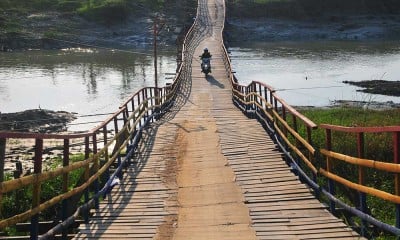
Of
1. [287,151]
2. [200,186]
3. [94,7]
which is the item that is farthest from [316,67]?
[200,186]

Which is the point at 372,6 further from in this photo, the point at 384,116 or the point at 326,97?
the point at 384,116

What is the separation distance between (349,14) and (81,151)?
64214mm

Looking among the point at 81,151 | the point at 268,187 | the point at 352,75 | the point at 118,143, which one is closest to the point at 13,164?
the point at 81,151

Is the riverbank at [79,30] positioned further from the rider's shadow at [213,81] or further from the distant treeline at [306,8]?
the rider's shadow at [213,81]

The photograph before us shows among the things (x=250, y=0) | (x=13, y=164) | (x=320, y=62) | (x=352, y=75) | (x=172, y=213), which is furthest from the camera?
(x=250, y=0)

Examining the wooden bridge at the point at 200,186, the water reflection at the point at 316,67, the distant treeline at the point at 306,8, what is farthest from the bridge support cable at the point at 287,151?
the distant treeline at the point at 306,8

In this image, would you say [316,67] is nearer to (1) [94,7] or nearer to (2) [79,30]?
(2) [79,30]

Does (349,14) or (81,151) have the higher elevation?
(349,14)

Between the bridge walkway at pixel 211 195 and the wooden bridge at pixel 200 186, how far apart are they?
0.05 feet

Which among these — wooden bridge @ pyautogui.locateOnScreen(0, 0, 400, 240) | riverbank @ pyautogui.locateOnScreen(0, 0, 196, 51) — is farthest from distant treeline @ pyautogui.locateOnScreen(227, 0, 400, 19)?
wooden bridge @ pyautogui.locateOnScreen(0, 0, 400, 240)

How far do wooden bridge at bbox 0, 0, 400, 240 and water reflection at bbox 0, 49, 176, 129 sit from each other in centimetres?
2213

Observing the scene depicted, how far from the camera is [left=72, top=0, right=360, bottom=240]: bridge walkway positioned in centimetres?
787

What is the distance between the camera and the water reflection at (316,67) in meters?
40.4

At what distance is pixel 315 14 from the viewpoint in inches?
3118
